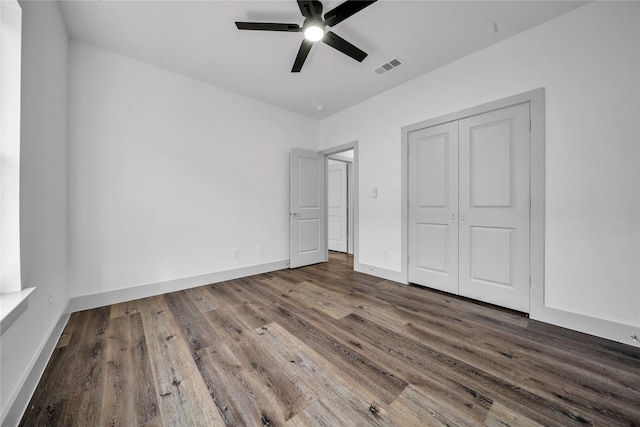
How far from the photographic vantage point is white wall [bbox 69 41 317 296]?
8.09 ft

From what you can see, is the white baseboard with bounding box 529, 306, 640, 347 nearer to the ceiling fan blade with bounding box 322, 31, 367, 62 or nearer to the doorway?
the ceiling fan blade with bounding box 322, 31, 367, 62

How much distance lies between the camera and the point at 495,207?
8.23 feet

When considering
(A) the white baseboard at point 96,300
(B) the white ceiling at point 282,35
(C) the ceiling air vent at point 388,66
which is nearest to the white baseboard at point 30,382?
(A) the white baseboard at point 96,300

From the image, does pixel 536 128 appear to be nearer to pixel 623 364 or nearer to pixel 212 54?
pixel 623 364

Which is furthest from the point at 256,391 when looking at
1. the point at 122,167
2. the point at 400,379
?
the point at 122,167

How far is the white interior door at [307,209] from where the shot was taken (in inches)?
160

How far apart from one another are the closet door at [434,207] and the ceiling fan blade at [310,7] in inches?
74.6

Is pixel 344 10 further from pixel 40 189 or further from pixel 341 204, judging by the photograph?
pixel 341 204

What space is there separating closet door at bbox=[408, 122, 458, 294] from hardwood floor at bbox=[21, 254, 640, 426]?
0.56 metres

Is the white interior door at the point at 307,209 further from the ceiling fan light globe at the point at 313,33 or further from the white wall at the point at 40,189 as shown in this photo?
the white wall at the point at 40,189

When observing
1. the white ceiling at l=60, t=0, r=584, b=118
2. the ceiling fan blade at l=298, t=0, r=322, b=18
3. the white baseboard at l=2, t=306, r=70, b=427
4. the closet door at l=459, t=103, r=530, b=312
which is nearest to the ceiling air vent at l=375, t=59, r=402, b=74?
the white ceiling at l=60, t=0, r=584, b=118

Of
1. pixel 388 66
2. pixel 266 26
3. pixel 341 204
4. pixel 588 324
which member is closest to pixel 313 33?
pixel 266 26

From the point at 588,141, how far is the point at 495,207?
2.77 ft

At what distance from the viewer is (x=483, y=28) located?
226cm
